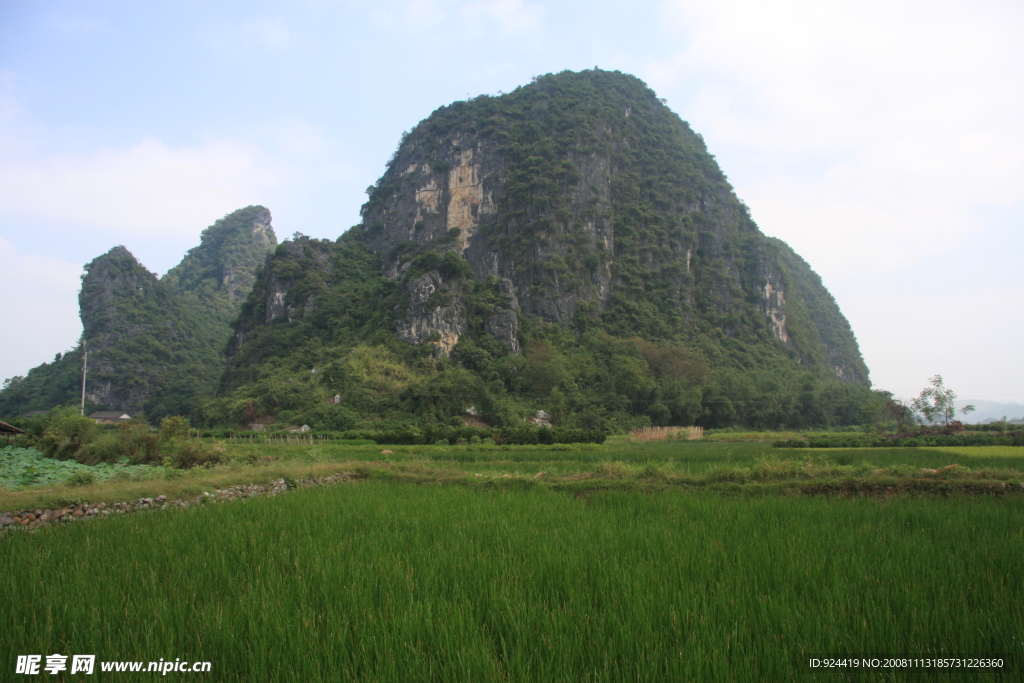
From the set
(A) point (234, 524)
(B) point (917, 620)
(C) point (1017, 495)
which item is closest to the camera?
(B) point (917, 620)

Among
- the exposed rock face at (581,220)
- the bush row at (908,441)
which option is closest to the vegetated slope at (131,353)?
the exposed rock face at (581,220)

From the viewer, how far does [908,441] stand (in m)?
20.8

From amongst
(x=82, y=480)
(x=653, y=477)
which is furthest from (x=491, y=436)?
(x=82, y=480)

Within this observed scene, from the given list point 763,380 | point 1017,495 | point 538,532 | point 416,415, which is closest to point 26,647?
point 538,532

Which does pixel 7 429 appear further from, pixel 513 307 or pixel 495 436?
pixel 513 307

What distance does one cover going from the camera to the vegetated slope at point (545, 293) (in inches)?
1566

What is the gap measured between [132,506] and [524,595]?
7.04 metres

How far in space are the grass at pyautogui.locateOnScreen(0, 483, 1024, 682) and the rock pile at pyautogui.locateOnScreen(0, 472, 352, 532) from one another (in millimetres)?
1082

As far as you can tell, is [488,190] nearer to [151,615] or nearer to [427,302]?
[427,302]

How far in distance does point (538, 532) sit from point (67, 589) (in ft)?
12.2

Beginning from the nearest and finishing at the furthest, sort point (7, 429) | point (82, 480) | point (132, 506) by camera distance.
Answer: point (132, 506)
point (82, 480)
point (7, 429)

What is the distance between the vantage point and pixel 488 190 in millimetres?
59844

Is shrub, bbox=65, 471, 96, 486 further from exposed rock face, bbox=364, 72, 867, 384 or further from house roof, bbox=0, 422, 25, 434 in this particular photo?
exposed rock face, bbox=364, 72, 867, 384

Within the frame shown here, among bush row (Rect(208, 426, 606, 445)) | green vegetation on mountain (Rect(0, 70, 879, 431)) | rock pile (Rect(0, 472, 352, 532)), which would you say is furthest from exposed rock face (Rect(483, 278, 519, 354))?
rock pile (Rect(0, 472, 352, 532))
